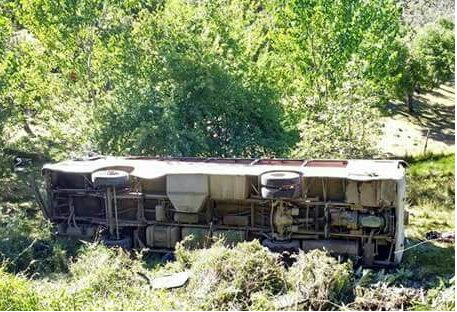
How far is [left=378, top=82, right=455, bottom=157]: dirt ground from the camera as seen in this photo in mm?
29641

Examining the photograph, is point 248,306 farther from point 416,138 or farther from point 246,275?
point 416,138

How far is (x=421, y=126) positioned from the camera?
116 feet

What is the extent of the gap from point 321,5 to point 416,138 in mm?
12887

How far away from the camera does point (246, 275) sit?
8914 millimetres

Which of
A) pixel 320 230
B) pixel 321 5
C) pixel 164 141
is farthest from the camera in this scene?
pixel 321 5

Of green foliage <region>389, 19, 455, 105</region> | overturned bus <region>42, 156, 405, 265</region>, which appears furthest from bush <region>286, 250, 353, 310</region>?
green foliage <region>389, 19, 455, 105</region>

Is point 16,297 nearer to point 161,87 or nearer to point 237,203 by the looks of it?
point 237,203

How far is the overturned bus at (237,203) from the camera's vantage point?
34.1 feet

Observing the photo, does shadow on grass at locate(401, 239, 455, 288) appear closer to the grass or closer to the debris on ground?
the grass

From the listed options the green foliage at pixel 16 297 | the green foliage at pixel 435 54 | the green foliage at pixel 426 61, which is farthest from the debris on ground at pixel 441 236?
the green foliage at pixel 435 54

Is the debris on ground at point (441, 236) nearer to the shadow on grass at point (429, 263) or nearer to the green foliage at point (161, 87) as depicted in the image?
the shadow on grass at point (429, 263)

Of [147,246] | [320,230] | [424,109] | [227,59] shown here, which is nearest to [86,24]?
[227,59]

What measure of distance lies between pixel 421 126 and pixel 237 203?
27.1 meters

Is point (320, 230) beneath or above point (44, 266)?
above
